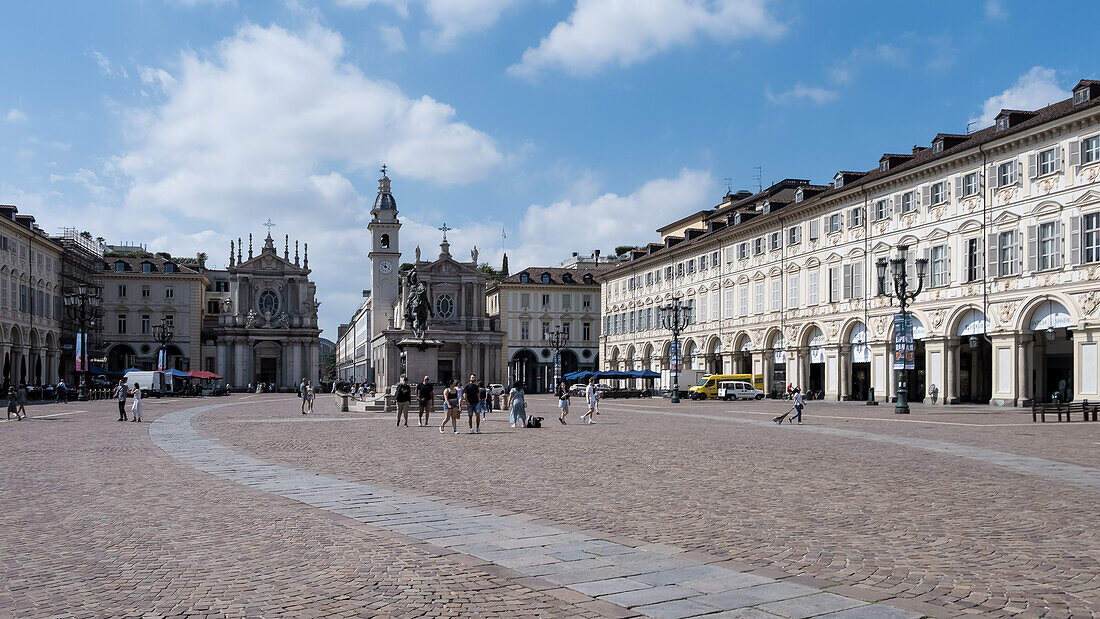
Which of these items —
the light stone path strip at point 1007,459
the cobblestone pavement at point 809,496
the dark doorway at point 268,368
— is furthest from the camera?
the dark doorway at point 268,368

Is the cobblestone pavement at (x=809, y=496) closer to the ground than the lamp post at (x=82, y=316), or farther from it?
closer to the ground

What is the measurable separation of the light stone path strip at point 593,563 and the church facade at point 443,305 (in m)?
98.9

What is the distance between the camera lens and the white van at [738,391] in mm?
67875

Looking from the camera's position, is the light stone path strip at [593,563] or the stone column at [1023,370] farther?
the stone column at [1023,370]

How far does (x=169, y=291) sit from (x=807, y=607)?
115827 millimetres

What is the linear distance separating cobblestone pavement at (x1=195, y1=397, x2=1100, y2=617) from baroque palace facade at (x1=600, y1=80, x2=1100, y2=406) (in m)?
19.0

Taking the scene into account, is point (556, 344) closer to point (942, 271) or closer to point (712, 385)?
point (712, 385)

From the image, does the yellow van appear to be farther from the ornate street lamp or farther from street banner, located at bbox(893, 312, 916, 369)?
the ornate street lamp

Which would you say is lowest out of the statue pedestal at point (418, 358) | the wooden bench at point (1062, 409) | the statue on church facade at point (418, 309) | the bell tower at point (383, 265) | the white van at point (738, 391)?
the white van at point (738, 391)

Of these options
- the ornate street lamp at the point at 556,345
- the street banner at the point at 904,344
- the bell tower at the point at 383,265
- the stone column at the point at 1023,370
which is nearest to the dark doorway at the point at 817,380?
the stone column at the point at 1023,370

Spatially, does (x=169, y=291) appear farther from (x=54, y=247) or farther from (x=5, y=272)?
(x=5, y=272)

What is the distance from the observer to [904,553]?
973 centimetres

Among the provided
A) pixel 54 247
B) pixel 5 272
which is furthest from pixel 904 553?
pixel 54 247

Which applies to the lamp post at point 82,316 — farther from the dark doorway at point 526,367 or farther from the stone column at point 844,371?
the stone column at point 844,371
